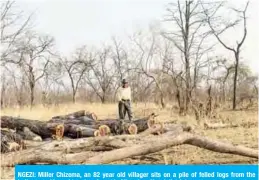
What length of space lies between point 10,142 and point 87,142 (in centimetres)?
95

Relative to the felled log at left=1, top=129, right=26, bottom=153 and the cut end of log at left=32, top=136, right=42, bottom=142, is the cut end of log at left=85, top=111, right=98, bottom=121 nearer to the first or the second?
the cut end of log at left=32, top=136, right=42, bottom=142

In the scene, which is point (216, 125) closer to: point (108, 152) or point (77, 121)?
point (77, 121)

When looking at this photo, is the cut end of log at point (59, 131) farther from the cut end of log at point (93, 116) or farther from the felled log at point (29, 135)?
the cut end of log at point (93, 116)

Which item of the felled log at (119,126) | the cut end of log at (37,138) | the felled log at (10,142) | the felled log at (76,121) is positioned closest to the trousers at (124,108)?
the felled log at (119,126)

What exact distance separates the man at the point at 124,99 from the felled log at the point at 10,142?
1.72 metres

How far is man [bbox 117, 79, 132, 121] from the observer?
7.09m

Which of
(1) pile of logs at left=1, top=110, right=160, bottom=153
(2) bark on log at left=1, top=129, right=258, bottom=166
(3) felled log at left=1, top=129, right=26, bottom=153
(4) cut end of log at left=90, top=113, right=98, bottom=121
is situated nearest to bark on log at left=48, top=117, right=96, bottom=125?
(1) pile of logs at left=1, top=110, right=160, bottom=153

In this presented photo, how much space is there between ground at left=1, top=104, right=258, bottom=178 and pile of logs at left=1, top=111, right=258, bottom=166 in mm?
111

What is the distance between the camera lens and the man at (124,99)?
7.09 m

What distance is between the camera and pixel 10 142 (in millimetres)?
5586

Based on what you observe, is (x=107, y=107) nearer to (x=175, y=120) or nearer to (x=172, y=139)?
(x=175, y=120)

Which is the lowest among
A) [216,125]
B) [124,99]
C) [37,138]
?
[37,138]

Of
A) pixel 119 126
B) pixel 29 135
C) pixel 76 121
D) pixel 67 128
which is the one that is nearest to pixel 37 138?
pixel 29 135

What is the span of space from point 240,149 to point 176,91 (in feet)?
11.0
